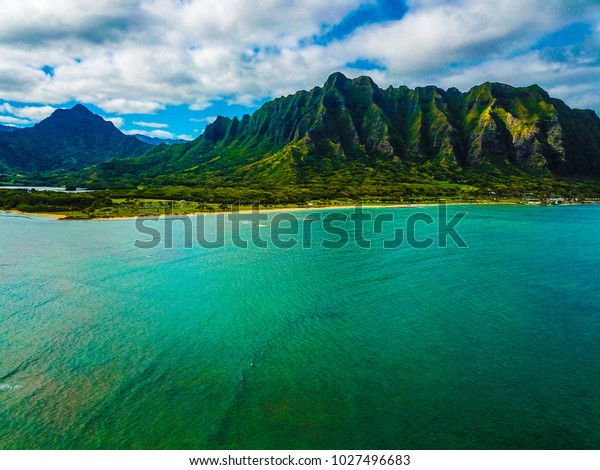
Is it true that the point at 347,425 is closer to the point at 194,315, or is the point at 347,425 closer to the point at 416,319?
the point at 416,319

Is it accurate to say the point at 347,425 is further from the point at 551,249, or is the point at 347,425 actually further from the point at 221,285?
the point at 551,249

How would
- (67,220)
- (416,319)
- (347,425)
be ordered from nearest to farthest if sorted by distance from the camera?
(347,425) → (416,319) → (67,220)

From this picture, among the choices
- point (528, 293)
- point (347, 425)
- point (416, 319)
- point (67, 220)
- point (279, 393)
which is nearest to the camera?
point (347, 425)

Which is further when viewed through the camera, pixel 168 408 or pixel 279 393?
pixel 279 393

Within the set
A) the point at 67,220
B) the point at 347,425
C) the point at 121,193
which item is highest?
the point at 121,193

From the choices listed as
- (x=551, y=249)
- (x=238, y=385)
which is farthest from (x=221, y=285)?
(x=551, y=249)

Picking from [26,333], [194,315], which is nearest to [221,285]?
[194,315]

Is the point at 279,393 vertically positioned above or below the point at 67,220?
below
